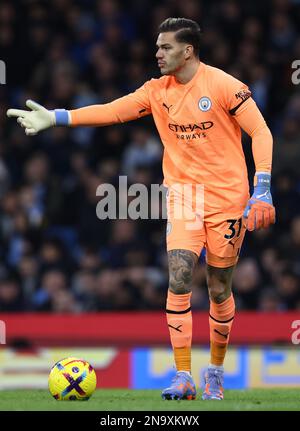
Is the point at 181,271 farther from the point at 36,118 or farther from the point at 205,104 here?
the point at 36,118

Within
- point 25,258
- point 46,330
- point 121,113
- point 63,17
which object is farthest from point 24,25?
point 121,113

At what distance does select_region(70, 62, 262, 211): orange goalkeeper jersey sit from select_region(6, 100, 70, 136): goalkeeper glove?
0.25ft

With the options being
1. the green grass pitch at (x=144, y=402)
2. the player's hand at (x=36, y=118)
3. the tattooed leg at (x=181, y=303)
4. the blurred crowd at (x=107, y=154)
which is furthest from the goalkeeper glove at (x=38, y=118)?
the blurred crowd at (x=107, y=154)

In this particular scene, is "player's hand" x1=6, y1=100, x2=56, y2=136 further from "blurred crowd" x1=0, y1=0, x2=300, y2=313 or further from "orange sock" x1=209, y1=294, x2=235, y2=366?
"blurred crowd" x1=0, y1=0, x2=300, y2=313

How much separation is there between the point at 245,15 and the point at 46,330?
16.9 feet

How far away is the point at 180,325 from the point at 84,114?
156 centimetres

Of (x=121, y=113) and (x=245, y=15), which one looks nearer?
(x=121, y=113)

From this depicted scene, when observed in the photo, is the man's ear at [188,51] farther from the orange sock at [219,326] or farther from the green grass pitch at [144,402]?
the green grass pitch at [144,402]

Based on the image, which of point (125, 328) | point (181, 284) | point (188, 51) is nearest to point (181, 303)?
Answer: point (181, 284)

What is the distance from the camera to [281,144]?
42.3 ft

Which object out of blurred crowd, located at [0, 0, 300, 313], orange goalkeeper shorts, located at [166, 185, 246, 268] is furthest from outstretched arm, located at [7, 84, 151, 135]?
blurred crowd, located at [0, 0, 300, 313]

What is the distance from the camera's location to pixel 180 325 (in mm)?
7273

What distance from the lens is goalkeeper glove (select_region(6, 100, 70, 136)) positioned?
7.47m
